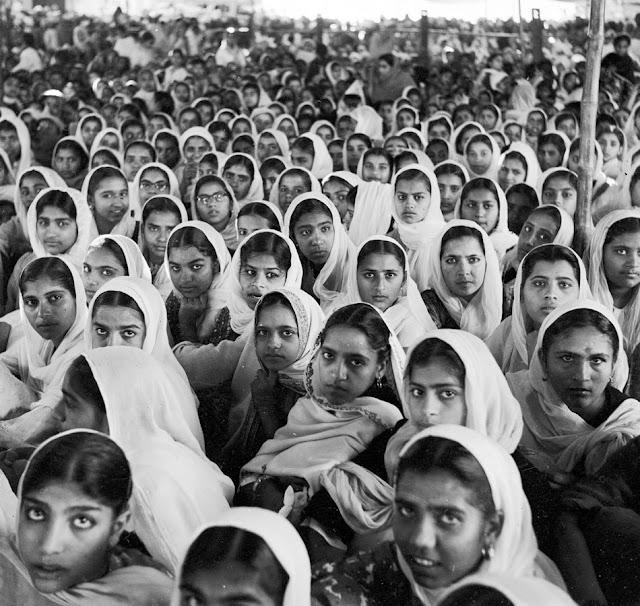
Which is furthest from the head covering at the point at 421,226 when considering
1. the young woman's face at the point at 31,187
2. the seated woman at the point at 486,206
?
the young woman's face at the point at 31,187

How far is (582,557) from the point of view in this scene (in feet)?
8.92

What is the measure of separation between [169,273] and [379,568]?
290 cm

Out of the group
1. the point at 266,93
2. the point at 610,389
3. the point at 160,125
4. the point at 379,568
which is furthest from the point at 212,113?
the point at 379,568

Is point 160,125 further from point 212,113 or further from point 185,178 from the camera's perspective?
point 185,178

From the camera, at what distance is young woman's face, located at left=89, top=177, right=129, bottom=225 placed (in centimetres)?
703

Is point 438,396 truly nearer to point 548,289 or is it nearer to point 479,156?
point 548,289

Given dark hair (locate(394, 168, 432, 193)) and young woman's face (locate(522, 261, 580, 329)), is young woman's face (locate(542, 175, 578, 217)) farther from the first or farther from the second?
young woman's face (locate(522, 261, 580, 329))

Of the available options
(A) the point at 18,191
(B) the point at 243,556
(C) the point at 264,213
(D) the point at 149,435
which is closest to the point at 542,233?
(C) the point at 264,213

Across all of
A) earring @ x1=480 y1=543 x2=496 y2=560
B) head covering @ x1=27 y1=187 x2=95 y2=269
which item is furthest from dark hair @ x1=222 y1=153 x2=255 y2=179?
earring @ x1=480 y1=543 x2=496 y2=560

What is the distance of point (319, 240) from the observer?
19.4ft

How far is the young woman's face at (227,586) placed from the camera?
88.0 inches

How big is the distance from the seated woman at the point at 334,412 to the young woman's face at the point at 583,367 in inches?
20.6

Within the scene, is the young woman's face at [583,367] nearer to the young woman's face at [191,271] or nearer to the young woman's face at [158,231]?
the young woman's face at [191,271]

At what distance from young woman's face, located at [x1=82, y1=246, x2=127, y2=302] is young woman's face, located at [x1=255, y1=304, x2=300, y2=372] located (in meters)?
1.36
